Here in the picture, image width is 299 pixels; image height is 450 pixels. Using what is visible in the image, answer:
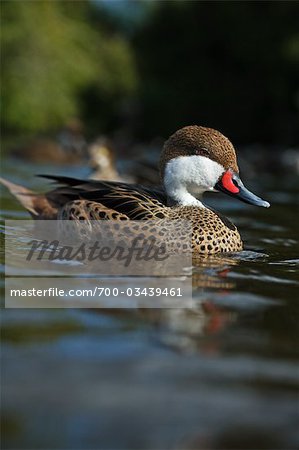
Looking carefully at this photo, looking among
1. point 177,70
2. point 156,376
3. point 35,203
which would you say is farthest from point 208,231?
point 177,70

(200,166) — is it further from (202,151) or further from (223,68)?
(223,68)

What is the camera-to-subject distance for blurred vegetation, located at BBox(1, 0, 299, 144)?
25750 mm

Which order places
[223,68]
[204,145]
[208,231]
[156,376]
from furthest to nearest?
1. [223,68]
2. [204,145]
3. [208,231]
4. [156,376]

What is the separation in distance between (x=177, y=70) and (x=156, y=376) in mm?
35035

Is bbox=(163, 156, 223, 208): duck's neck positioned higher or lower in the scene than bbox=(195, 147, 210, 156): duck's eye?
lower

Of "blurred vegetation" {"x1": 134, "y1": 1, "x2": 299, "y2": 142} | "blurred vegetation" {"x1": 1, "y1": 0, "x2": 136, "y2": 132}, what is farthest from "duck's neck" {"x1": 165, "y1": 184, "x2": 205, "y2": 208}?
"blurred vegetation" {"x1": 134, "y1": 1, "x2": 299, "y2": 142}

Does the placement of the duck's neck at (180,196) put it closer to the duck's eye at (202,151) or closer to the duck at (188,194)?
the duck at (188,194)

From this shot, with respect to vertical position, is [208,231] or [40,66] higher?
[40,66]

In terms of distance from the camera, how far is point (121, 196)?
5.40m

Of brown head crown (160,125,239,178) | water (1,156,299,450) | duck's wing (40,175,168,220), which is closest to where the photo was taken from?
water (1,156,299,450)

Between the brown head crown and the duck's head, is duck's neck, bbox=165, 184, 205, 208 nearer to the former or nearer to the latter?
the duck's head

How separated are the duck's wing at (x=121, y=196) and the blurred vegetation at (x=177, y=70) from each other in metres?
19.2

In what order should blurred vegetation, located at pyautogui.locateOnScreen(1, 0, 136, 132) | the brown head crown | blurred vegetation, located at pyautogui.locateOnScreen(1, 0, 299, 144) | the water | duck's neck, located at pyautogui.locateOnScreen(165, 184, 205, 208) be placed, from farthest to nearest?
blurred vegetation, located at pyautogui.locateOnScreen(1, 0, 299, 144) → blurred vegetation, located at pyautogui.locateOnScreen(1, 0, 136, 132) → duck's neck, located at pyautogui.locateOnScreen(165, 184, 205, 208) → the brown head crown → the water

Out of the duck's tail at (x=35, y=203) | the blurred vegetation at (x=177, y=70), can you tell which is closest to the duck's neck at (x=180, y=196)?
the duck's tail at (x=35, y=203)
